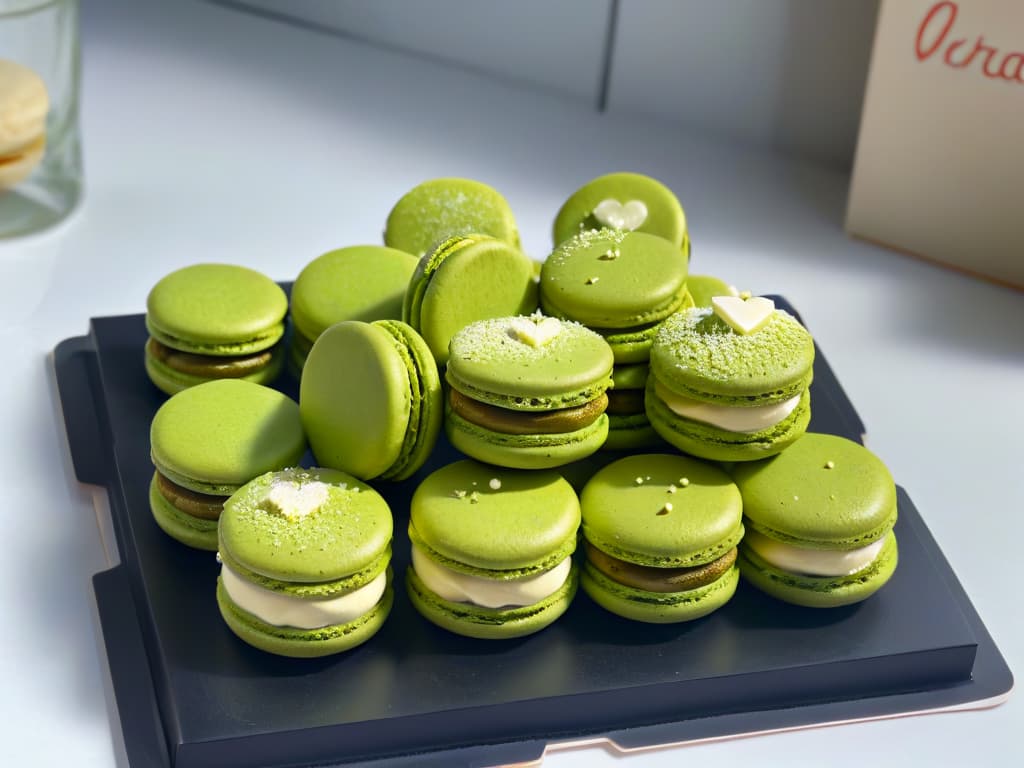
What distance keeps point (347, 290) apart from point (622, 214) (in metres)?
0.39

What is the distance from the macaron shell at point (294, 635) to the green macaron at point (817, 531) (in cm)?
45

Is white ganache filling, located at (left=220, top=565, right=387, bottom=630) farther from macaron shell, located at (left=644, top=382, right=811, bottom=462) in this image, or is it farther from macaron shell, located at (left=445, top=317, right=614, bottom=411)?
macaron shell, located at (left=644, top=382, right=811, bottom=462)

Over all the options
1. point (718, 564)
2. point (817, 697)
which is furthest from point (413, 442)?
point (817, 697)

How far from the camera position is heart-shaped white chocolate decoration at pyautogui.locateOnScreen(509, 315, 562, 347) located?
165 centimetres

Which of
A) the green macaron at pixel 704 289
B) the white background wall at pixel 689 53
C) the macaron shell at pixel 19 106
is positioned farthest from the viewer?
the white background wall at pixel 689 53

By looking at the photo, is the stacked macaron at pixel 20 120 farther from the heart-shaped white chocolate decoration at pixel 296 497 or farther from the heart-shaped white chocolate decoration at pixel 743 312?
the heart-shaped white chocolate decoration at pixel 743 312

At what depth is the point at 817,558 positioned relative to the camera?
65.1 inches

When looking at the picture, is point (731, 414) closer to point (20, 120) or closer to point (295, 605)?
point (295, 605)

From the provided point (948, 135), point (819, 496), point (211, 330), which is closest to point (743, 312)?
point (819, 496)

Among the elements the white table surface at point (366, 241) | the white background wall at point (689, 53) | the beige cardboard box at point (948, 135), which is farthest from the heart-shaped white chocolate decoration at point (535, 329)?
the white background wall at point (689, 53)

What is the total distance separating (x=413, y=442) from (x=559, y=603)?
0.81 ft

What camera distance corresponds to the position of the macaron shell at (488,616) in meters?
1.59

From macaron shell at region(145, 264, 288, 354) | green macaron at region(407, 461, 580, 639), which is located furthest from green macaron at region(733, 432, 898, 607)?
macaron shell at region(145, 264, 288, 354)

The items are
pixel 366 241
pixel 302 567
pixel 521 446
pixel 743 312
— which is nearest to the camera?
pixel 302 567
